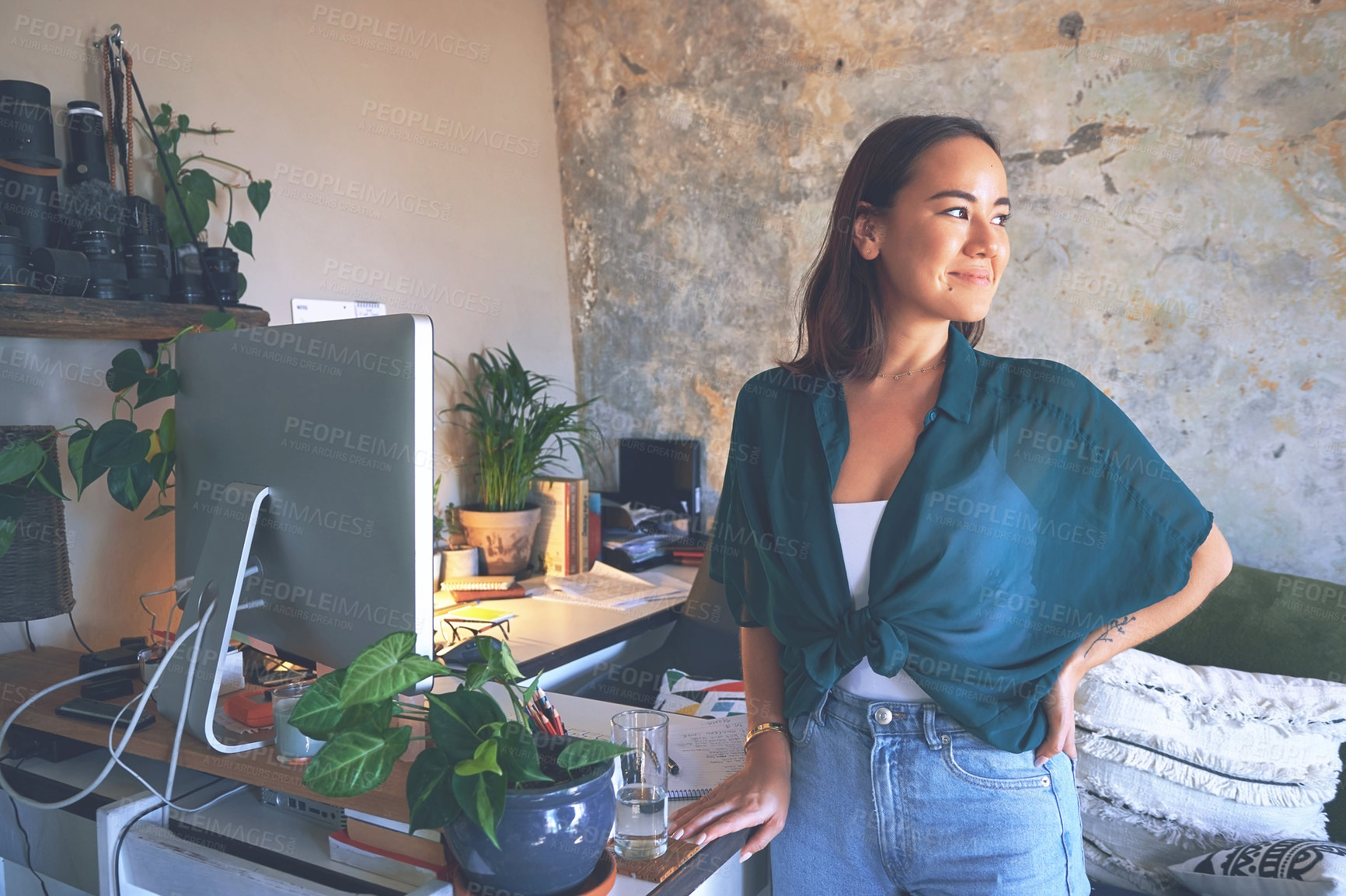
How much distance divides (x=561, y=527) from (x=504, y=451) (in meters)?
0.32

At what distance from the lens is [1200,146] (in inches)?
94.3

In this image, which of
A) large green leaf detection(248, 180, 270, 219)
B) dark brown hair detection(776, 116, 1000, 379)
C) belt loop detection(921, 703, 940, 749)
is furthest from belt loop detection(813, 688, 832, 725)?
large green leaf detection(248, 180, 270, 219)

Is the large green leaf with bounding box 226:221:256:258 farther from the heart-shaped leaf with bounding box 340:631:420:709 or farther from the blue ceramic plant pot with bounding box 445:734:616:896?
the blue ceramic plant pot with bounding box 445:734:616:896

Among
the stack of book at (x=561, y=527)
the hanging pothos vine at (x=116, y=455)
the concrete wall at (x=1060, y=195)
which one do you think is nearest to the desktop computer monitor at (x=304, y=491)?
the hanging pothos vine at (x=116, y=455)

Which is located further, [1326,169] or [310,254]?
[310,254]

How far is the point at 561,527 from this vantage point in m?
3.04

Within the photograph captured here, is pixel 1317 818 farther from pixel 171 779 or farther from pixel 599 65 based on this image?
pixel 599 65

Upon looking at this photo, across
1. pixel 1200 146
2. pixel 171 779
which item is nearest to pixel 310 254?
pixel 171 779

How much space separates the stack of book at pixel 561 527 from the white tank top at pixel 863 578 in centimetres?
Answer: 186

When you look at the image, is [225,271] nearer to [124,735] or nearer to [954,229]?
[124,735]

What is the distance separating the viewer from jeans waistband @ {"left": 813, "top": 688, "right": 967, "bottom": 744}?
1.16 meters

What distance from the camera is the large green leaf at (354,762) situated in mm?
848

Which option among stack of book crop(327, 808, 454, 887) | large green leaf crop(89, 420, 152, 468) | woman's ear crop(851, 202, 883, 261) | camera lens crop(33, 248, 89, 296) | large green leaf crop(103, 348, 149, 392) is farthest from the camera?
camera lens crop(33, 248, 89, 296)

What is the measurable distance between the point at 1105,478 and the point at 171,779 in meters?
1.29
